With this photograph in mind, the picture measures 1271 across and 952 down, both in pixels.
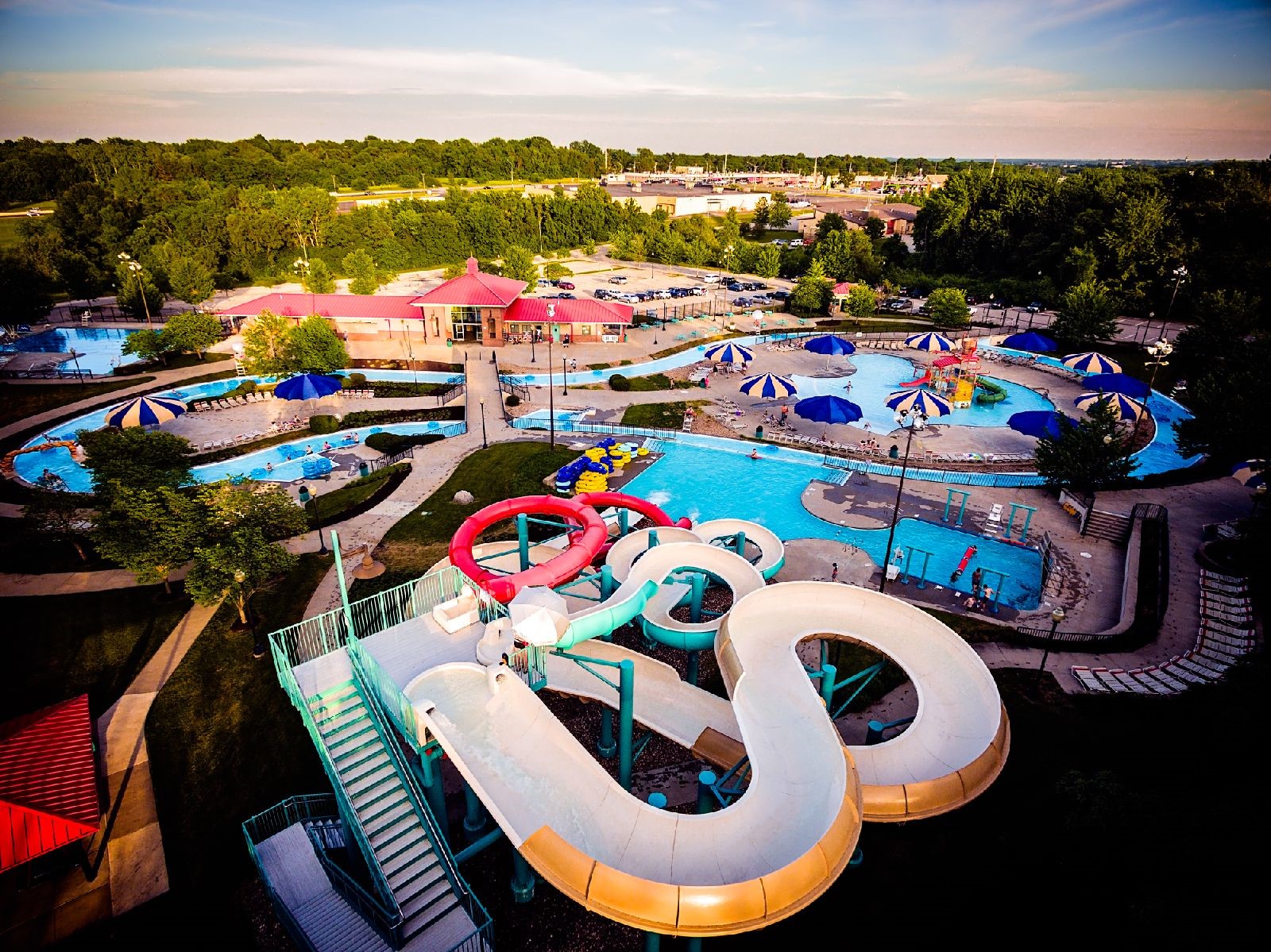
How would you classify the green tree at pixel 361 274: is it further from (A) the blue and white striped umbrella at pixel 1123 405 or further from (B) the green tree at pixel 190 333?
(A) the blue and white striped umbrella at pixel 1123 405

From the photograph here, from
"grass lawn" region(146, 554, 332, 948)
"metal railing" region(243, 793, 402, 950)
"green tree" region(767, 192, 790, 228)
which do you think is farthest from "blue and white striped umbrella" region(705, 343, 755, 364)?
"green tree" region(767, 192, 790, 228)

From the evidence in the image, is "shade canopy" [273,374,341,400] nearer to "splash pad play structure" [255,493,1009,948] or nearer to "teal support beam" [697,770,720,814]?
"splash pad play structure" [255,493,1009,948]

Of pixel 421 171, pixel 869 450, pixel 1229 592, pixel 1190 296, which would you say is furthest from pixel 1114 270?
pixel 421 171

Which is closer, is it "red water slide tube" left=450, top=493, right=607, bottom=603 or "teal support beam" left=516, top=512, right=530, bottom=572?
"red water slide tube" left=450, top=493, right=607, bottom=603

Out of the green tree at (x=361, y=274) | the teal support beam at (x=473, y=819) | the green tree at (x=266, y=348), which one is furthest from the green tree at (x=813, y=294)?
the teal support beam at (x=473, y=819)

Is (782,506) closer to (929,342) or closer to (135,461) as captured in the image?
(929,342)
